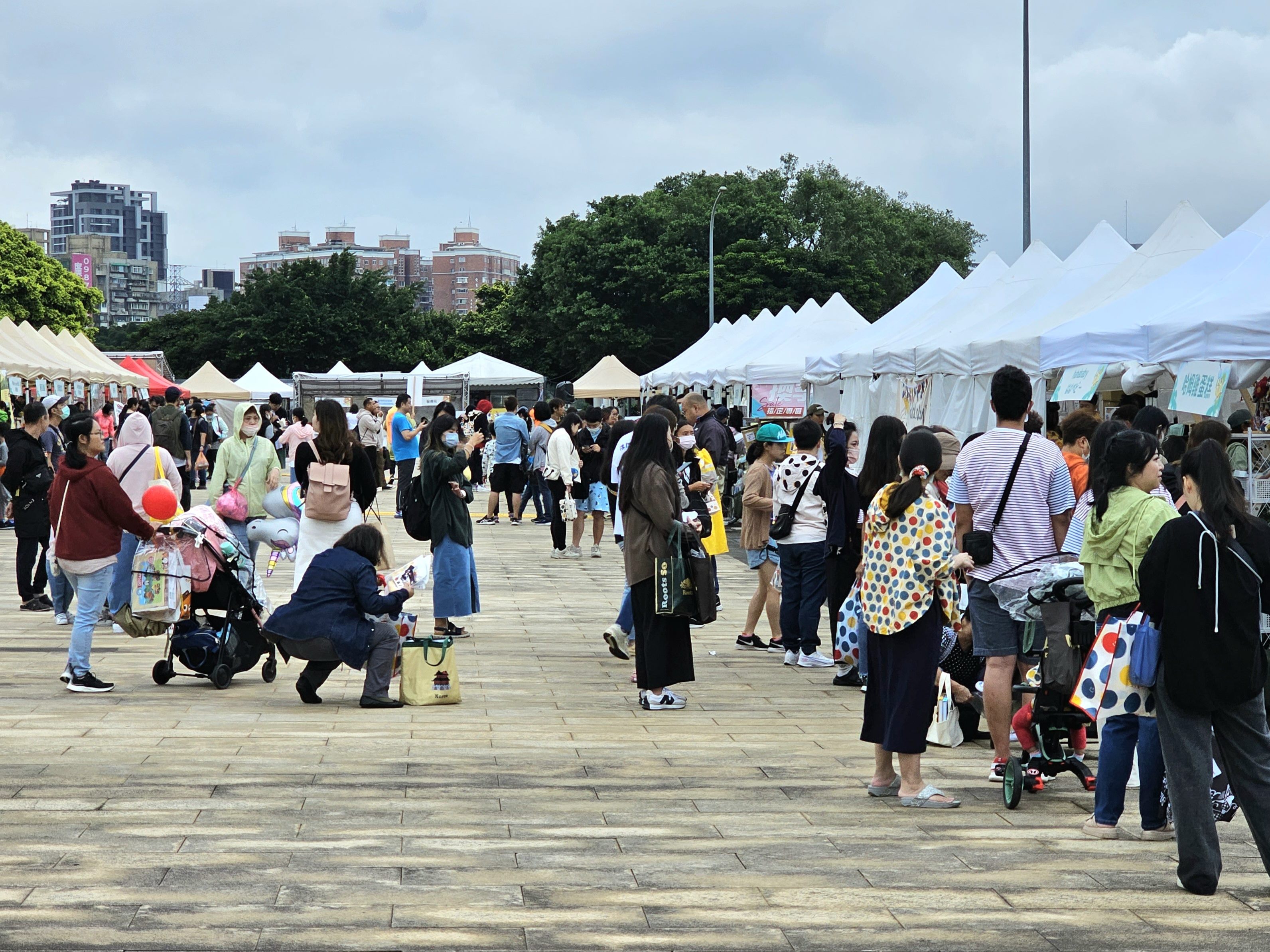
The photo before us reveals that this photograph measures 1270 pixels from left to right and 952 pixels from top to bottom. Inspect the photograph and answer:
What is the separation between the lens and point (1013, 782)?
6.12 metres

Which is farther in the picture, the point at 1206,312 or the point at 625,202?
the point at 625,202

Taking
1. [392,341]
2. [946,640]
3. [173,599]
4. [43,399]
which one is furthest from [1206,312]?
[392,341]

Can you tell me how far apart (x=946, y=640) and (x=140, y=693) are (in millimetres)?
4949

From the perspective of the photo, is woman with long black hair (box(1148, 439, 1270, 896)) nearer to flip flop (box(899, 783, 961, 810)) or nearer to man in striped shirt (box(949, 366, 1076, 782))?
flip flop (box(899, 783, 961, 810))

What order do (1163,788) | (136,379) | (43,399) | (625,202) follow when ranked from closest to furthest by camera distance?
(1163,788)
(43,399)
(136,379)
(625,202)

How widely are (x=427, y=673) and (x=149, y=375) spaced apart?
118 ft

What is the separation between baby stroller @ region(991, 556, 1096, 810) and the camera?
6254 millimetres

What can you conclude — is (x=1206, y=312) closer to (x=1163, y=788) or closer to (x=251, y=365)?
(x=1163, y=788)

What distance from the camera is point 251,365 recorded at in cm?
7394

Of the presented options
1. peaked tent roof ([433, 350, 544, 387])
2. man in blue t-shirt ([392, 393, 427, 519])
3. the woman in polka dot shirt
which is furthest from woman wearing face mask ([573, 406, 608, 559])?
peaked tent roof ([433, 350, 544, 387])

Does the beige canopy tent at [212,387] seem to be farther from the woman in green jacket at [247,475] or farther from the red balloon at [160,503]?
the red balloon at [160,503]

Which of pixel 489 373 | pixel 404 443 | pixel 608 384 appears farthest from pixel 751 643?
pixel 489 373

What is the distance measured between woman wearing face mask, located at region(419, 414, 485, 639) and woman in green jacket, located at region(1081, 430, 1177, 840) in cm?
553

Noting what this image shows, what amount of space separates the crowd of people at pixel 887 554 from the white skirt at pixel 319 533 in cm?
2
